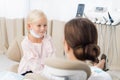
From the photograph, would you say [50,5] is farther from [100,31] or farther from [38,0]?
[100,31]

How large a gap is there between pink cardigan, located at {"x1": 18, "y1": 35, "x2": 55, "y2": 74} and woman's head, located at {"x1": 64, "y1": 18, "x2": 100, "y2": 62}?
77 centimetres

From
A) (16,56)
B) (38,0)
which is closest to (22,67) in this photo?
(16,56)

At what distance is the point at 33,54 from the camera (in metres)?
1.91

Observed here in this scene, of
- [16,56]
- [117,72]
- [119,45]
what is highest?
[16,56]

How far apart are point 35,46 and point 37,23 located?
0.20m

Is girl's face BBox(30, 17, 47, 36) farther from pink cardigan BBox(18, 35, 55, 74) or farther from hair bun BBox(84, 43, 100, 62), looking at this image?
hair bun BBox(84, 43, 100, 62)

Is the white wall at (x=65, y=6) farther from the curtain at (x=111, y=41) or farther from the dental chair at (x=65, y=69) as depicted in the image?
the dental chair at (x=65, y=69)

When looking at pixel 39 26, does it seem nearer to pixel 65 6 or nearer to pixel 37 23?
pixel 37 23

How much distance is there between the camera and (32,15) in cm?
190

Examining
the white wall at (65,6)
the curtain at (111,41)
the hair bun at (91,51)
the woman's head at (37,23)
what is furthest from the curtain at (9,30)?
the hair bun at (91,51)

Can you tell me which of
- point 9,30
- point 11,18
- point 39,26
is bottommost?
point 9,30

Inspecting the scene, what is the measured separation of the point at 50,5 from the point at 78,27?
2.49 metres

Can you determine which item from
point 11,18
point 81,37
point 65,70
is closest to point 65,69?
point 65,70

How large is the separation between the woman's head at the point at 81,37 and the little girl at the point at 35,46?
2.53 feet
